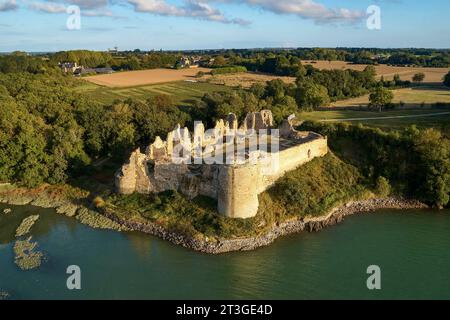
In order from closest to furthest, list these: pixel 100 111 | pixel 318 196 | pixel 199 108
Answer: pixel 318 196 < pixel 100 111 < pixel 199 108

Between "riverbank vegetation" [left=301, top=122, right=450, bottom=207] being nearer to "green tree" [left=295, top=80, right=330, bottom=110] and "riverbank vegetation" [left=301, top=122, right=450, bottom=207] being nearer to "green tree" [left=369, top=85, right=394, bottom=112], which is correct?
"green tree" [left=369, top=85, right=394, bottom=112]

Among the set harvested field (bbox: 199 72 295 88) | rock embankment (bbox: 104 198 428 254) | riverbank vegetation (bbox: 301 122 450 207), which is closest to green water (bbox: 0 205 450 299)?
rock embankment (bbox: 104 198 428 254)

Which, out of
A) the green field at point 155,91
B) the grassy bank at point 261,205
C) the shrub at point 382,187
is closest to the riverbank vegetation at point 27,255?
the grassy bank at point 261,205

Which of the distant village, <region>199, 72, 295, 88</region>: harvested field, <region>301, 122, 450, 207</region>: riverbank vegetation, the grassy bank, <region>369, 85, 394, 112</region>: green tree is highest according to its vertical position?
the distant village

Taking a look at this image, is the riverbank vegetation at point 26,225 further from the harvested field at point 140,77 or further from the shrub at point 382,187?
the harvested field at point 140,77

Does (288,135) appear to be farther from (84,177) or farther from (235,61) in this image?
(235,61)

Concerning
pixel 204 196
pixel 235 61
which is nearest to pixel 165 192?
pixel 204 196
